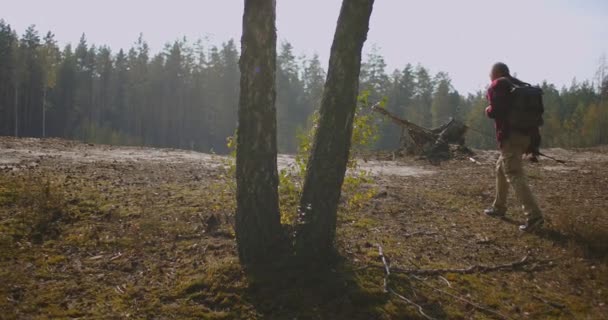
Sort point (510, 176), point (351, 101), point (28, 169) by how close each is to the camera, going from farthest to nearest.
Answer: point (28, 169) < point (510, 176) < point (351, 101)

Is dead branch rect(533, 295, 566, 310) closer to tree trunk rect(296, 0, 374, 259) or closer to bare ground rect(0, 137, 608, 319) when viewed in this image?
bare ground rect(0, 137, 608, 319)

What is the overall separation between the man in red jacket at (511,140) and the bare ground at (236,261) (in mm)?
340

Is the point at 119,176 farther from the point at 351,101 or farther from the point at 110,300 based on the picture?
the point at 351,101

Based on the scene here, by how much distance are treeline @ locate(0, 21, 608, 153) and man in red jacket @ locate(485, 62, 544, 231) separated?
46962 mm

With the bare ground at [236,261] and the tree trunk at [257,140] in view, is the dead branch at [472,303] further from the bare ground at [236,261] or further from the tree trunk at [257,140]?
the tree trunk at [257,140]

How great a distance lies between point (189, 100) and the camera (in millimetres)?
58250

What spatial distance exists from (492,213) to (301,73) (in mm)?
60770

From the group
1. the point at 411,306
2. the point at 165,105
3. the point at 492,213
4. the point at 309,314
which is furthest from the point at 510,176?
the point at 165,105

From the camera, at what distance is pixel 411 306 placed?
335cm

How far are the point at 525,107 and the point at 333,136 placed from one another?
2.87 m

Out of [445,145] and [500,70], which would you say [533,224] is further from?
[445,145]

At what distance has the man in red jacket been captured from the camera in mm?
5215

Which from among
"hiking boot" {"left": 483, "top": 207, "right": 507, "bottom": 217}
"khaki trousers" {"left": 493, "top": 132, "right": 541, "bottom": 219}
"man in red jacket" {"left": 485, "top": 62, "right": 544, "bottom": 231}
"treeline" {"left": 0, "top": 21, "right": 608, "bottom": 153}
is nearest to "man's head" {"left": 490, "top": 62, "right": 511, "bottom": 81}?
"man in red jacket" {"left": 485, "top": 62, "right": 544, "bottom": 231}

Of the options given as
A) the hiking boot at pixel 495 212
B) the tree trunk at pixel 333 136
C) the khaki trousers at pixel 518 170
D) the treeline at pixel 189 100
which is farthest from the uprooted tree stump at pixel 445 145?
the treeline at pixel 189 100
